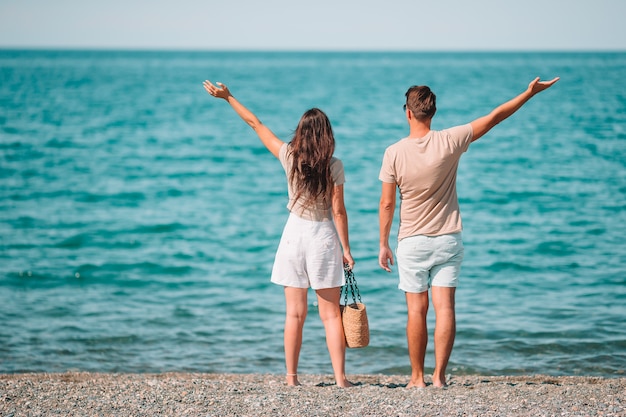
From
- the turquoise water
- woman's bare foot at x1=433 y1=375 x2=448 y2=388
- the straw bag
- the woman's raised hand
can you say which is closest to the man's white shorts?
the straw bag

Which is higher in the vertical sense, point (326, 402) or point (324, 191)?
point (324, 191)

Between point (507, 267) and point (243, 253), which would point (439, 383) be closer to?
point (507, 267)

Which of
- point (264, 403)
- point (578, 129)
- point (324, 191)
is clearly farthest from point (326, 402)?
point (578, 129)

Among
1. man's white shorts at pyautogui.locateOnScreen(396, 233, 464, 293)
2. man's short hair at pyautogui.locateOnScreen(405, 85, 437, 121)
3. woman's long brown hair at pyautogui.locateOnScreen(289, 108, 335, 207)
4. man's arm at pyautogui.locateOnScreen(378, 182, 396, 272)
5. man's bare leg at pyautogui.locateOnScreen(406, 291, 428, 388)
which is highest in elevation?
man's short hair at pyautogui.locateOnScreen(405, 85, 437, 121)

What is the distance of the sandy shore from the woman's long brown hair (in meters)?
1.45

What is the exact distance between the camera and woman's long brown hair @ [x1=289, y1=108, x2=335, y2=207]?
16.9 feet

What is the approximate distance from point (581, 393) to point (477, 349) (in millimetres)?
2723

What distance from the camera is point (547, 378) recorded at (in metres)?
6.86

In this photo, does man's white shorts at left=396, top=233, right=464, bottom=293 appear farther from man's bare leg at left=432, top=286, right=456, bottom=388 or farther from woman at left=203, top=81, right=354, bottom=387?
woman at left=203, top=81, right=354, bottom=387

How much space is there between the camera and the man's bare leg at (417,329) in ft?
17.8

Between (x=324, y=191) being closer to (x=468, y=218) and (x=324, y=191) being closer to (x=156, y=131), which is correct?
(x=468, y=218)

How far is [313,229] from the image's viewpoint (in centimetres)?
532

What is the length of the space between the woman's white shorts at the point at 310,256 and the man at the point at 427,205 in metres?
0.37

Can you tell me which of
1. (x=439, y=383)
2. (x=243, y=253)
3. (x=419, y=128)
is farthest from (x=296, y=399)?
(x=243, y=253)
